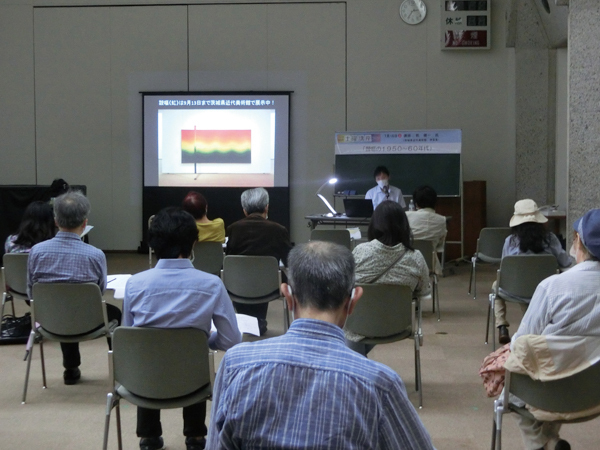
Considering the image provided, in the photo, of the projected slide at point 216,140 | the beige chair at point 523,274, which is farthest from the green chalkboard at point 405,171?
the beige chair at point 523,274

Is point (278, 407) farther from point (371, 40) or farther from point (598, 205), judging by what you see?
point (371, 40)

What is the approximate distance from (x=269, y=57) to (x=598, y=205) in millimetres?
5685

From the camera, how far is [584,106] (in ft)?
20.5

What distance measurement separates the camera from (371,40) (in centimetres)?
1038

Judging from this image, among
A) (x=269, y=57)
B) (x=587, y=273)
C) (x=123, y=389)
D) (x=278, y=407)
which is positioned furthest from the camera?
(x=269, y=57)

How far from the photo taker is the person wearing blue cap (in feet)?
8.57

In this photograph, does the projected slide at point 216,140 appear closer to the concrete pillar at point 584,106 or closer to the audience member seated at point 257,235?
the concrete pillar at point 584,106

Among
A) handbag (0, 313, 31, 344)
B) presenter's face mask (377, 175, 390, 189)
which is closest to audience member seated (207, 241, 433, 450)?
handbag (0, 313, 31, 344)

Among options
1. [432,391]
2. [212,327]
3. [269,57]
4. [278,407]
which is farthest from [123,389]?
[269,57]

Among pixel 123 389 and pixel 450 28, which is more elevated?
pixel 450 28

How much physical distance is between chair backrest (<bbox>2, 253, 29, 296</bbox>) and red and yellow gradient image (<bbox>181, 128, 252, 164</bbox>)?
5.48 meters

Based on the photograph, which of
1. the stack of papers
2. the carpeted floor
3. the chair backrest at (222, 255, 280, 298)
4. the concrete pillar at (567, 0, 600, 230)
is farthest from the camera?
the concrete pillar at (567, 0, 600, 230)

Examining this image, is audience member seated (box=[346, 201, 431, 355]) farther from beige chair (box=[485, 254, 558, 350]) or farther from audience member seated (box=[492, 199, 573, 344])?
audience member seated (box=[492, 199, 573, 344])

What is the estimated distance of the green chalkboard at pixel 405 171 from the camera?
9.62 metres
